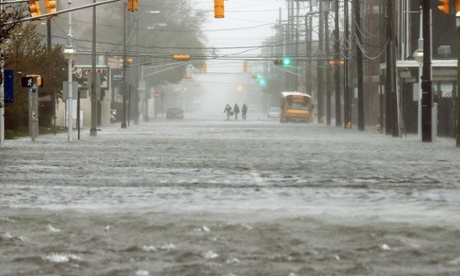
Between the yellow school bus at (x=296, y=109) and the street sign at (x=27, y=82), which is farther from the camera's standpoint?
the yellow school bus at (x=296, y=109)

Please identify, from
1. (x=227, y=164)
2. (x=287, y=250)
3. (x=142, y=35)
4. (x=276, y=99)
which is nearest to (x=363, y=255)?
(x=287, y=250)

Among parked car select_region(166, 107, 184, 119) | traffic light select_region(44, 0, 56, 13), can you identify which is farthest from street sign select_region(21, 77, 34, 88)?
parked car select_region(166, 107, 184, 119)

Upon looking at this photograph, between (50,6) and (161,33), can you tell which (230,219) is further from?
(161,33)

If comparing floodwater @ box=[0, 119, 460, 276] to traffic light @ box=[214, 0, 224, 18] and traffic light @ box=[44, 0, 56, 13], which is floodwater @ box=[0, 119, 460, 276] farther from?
traffic light @ box=[44, 0, 56, 13]

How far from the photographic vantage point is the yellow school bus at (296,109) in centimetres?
12169

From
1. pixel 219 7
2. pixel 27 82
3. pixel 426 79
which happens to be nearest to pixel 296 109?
pixel 426 79

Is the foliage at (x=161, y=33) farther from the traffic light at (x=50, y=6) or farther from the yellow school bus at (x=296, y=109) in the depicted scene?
the traffic light at (x=50, y=6)

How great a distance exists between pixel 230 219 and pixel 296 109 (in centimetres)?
10806

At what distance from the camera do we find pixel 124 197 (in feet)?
61.0

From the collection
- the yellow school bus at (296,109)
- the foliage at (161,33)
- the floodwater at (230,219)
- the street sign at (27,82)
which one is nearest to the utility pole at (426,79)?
the street sign at (27,82)

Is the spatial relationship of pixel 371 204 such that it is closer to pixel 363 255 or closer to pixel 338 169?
pixel 363 255

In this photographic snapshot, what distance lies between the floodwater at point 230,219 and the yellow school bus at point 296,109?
9253cm

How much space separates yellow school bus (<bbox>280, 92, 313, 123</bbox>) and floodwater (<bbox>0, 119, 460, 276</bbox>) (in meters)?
92.5

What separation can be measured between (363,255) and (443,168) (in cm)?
1733
